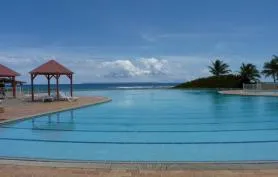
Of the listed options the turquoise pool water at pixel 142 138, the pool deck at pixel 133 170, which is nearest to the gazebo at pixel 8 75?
the turquoise pool water at pixel 142 138

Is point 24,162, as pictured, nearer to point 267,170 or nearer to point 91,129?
point 267,170

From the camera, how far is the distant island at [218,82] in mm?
49853

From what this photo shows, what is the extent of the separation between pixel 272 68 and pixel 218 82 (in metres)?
10.1

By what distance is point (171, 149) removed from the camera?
7.96 meters

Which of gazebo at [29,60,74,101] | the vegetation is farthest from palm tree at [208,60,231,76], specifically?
gazebo at [29,60,74,101]

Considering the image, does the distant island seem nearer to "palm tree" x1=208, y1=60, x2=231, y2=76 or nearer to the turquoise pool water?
"palm tree" x1=208, y1=60, x2=231, y2=76

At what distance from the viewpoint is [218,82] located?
52156mm

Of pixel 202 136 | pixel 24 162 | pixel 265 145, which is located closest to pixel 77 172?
pixel 24 162

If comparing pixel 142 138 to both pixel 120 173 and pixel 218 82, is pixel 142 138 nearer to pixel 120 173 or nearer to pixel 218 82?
pixel 120 173

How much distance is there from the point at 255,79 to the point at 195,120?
36.2 m

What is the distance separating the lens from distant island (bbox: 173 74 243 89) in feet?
164

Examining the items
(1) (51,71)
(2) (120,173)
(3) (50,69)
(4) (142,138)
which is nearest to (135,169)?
(2) (120,173)

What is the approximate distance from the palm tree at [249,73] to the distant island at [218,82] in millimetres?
994

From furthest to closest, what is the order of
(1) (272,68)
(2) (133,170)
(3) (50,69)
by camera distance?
(1) (272,68)
(3) (50,69)
(2) (133,170)
